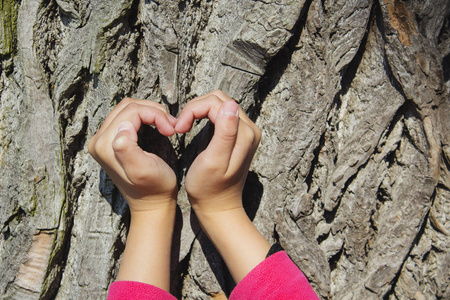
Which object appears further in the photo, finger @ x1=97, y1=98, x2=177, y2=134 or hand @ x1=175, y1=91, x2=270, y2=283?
finger @ x1=97, y1=98, x2=177, y2=134

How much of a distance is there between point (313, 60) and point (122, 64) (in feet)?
2.45

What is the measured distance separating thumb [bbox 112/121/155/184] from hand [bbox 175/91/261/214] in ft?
0.52

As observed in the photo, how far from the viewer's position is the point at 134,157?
1.14 metres

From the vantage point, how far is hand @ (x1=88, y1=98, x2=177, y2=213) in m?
1.15

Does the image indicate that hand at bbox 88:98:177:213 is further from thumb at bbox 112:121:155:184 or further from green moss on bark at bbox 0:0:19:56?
green moss on bark at bbox 0:0:19:56

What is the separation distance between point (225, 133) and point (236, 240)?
396 millimetres

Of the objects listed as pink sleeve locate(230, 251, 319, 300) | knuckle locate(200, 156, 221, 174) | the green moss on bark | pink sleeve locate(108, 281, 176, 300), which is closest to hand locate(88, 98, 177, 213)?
knuckle locate(200, 156, 221, 174)

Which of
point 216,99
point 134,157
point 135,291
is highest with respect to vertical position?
point 216,99

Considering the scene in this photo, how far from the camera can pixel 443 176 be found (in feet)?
4.93

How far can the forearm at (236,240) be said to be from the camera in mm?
1221

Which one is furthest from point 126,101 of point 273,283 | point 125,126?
point 273,283

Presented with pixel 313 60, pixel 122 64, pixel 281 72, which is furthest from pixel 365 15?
pixel 122 64

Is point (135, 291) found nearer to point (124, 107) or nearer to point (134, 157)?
point (134, 157)

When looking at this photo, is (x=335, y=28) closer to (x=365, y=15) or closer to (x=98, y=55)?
(x=365, y=15)
